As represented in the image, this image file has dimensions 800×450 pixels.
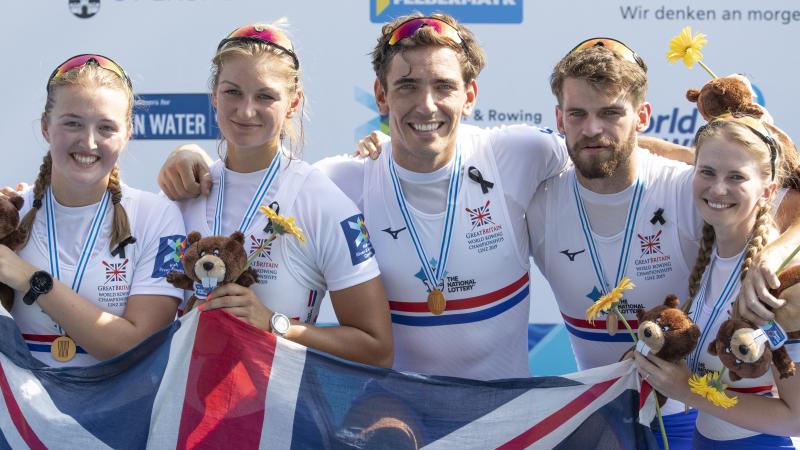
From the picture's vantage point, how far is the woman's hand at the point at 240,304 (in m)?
2.56

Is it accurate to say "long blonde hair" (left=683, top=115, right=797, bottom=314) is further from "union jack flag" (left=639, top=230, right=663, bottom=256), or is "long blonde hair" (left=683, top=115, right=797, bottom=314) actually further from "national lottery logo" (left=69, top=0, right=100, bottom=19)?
"national lottery logo" (left=69, top=0, right=100, bottom=19)

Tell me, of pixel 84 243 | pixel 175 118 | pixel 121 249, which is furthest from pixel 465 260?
pixel 175 118

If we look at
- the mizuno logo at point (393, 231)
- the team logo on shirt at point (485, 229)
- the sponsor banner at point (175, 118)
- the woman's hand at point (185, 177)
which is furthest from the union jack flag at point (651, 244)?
the sponsor banner at point (175, 118)

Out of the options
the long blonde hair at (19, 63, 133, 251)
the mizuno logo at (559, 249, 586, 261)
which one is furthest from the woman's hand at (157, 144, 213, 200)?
the mizuno logo at (559, 249, 586, 261)

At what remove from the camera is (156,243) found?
2.79m

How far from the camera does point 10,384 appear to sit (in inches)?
103

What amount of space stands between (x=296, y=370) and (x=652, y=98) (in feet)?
9.10

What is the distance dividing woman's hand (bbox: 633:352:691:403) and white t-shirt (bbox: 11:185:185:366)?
141cm

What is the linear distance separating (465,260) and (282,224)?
72 centimetres

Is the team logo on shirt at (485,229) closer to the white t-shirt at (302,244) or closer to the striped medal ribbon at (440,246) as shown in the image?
the striped medal ribbon at (440,246)

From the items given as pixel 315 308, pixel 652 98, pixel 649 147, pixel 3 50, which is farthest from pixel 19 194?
pixel 652 98

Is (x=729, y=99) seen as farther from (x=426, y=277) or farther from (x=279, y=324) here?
(x=279, y=324)

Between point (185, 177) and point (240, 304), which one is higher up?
point (185, 177)

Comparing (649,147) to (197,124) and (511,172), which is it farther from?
(197,124)
